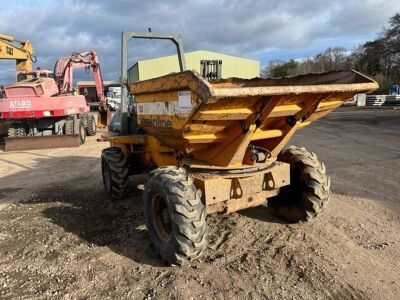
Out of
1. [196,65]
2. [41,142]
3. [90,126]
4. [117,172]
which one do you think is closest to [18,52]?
[90,126]

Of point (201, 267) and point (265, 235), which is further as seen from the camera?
point (265, 235)

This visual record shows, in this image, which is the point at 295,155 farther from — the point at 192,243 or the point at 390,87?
the point at 390,87

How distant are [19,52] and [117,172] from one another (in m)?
12.5

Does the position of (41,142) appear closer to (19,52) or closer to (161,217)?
(19,52)

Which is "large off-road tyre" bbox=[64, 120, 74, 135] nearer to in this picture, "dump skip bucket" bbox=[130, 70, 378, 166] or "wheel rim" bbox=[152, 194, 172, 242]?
"dump skip bucket" bbox=[130, 70, 378, 166]

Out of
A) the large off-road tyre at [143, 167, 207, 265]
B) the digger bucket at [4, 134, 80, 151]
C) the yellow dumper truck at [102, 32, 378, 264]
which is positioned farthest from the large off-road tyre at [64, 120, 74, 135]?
the large off-road tyre at [143, 167, 207, 265]

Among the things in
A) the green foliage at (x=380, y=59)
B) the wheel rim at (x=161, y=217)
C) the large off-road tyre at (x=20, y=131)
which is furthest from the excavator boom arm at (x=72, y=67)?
the green foliage at (x=380, y=59)

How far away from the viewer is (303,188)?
479 centimetres

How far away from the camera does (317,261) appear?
3.98 m

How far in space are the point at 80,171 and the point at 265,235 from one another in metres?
5.65

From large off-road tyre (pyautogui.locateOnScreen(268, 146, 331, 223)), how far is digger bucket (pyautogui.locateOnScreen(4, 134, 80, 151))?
32.3 feet

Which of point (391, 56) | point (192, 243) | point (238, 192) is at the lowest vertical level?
point (192, 243)

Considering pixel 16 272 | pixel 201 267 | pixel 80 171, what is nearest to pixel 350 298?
pixel 201 267

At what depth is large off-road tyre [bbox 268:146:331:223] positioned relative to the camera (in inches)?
185
